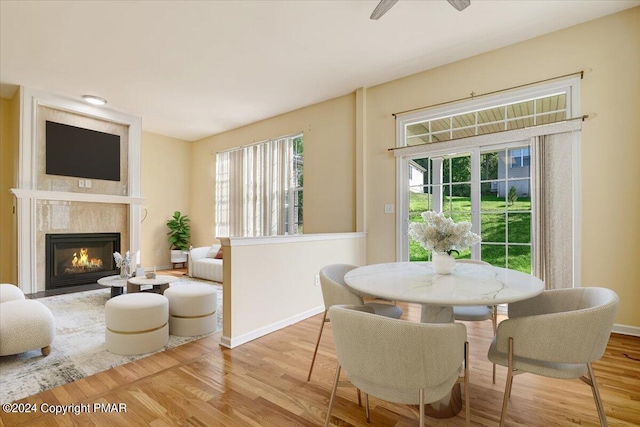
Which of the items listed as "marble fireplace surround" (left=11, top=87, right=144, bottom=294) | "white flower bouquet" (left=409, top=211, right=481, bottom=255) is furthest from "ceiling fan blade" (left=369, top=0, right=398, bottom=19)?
"marble fireplace surround" (left=11, top=87, right=144, bottom=294)

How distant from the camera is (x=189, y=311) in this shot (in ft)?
9.25

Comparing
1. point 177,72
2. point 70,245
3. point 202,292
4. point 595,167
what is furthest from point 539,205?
A: point 70,245

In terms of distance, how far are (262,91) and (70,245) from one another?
12.9ft

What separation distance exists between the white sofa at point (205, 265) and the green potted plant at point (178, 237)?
1.15 meters

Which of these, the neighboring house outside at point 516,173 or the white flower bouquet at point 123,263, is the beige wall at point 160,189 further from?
the neighboring house outside at point 516,173

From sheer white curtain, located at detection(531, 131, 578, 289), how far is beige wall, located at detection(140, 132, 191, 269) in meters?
6.73

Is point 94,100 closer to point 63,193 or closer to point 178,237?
point 63,193

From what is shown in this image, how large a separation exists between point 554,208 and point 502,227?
1.72ft

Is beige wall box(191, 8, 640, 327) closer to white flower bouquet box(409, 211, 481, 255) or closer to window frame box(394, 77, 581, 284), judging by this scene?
window frame box(394, 77, 581, 284)

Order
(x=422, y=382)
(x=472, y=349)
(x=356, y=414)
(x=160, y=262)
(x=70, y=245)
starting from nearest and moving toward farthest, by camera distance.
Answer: (x=422, y=382) < (x=356, y=414) < (x=472, y=349) < (x=70, y=245) < (x=160, y=262)

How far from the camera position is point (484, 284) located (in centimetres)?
157

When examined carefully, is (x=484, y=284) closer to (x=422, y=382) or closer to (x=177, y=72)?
(x=422, y=382)

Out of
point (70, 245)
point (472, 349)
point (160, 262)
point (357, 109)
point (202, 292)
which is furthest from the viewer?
point (160, 262)

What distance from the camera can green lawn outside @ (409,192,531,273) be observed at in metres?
3.29
